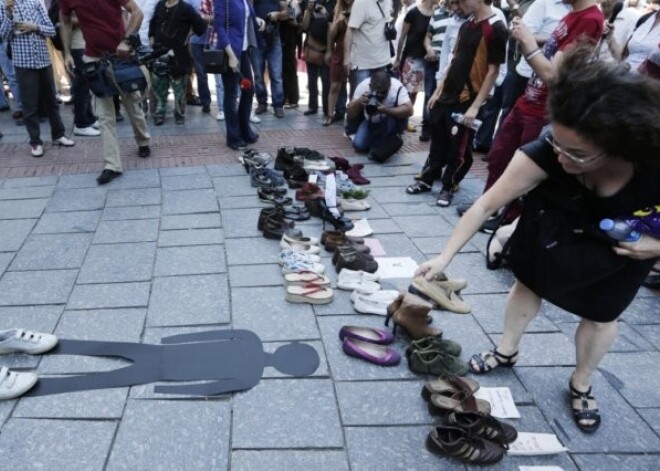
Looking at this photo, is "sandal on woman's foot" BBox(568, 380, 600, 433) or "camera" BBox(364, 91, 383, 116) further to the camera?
"camera" BBox(364, 91, 383, 116)

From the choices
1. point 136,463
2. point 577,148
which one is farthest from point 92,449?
point 577,148

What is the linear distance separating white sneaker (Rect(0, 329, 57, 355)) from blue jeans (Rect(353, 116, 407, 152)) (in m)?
4.48

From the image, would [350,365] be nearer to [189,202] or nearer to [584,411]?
[584,411]

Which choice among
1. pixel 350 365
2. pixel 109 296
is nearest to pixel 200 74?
pixel 109 296

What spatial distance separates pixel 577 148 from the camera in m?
1.71

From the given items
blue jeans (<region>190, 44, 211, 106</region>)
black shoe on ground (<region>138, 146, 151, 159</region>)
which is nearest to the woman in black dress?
black shoe on ground (<region>138, 146, 151, 159</region>)

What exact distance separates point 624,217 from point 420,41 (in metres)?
5.40

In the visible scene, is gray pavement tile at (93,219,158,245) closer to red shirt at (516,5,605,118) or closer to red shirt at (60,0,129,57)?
red shirt at (60,0,129,57)

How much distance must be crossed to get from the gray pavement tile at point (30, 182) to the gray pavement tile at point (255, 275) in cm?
278

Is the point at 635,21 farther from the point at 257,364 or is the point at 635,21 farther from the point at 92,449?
the point at 92,449

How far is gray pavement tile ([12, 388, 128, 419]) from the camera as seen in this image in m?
2.20

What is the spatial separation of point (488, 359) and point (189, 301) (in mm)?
1804

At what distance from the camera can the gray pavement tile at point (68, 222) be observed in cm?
403

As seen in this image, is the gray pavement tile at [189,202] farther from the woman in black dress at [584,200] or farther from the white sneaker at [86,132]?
the woman in black dress at [584,200]
